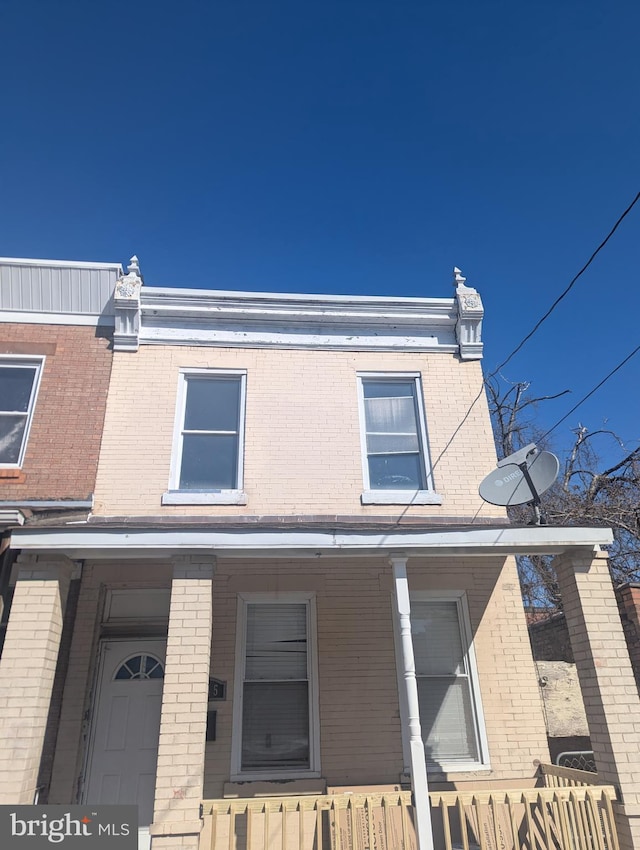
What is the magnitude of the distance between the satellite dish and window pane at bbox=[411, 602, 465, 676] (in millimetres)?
1657

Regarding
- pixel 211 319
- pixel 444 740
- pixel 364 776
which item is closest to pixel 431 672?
pixel 444 740

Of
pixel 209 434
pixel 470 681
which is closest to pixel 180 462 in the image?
pixel 209 434

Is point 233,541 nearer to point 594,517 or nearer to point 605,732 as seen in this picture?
point 605,732

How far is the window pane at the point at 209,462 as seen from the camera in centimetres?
736

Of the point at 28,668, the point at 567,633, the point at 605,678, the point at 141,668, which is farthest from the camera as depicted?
the point at 567,633

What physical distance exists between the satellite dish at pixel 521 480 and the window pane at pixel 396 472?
50.8 inches

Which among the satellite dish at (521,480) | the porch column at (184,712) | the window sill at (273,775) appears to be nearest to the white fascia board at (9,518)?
the porch column at (184,712)

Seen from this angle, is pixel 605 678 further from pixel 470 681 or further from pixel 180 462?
pixel 180 462

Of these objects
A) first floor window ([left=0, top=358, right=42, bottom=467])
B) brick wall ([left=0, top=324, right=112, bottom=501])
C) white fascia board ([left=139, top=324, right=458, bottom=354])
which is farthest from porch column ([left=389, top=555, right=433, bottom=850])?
first floor window ([left=0, top=358, right=42, bottom=467])

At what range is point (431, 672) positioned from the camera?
693 cm

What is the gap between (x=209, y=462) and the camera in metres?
7.52

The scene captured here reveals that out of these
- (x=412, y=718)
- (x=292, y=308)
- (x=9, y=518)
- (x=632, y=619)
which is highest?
(x=292, y=308)

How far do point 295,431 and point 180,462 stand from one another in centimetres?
150

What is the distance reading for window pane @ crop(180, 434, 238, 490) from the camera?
24.1 feet
